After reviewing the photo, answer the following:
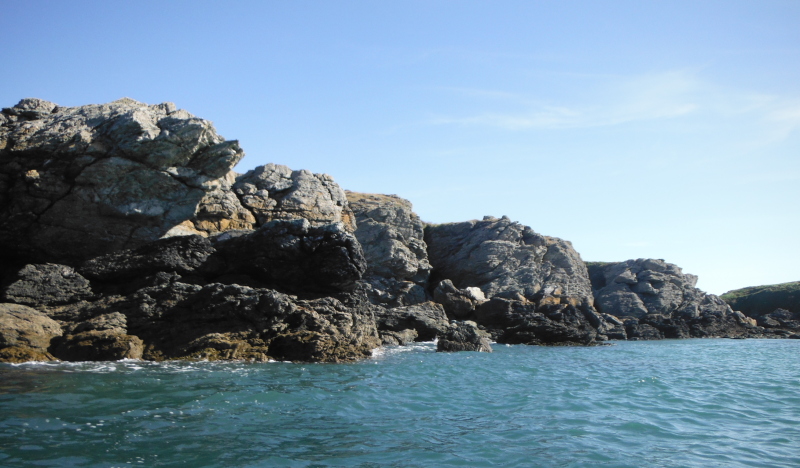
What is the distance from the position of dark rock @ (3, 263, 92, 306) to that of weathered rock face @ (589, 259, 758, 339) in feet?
140

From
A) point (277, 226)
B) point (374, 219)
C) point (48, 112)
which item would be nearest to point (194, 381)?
point (277, 226)

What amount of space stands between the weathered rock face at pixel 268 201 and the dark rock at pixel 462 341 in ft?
24.7

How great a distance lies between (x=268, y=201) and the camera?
28.5 meters

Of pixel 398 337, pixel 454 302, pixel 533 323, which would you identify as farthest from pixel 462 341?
pixel 454 302

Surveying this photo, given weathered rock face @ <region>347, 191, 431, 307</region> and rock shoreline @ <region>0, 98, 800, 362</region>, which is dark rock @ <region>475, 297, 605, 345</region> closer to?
weathered rock face @ <region>347, 191, 431, 307</region>

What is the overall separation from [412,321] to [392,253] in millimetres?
8978

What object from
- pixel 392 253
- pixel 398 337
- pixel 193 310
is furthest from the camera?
pixel 392 253

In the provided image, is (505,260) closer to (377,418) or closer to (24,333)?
(24,333)

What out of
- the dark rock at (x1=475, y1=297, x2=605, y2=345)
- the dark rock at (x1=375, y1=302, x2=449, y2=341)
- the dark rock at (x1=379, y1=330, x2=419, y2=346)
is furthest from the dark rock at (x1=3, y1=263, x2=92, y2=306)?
the dark rock at (x1=475, y1=297, x2=605, y2=345)

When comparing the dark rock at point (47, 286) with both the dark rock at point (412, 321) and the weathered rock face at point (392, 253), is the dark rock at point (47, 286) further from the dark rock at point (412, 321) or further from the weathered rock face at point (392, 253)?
the weathered rock face at point (392, 253)

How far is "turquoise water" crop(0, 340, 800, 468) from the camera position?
26.7ft

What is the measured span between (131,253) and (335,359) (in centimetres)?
937

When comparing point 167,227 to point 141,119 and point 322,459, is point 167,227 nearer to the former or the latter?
point 141,119

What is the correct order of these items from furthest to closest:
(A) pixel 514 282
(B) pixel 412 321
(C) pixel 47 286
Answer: (A) pixel 514 282
(B) pixel 412 321
(C) pixel 47 286
